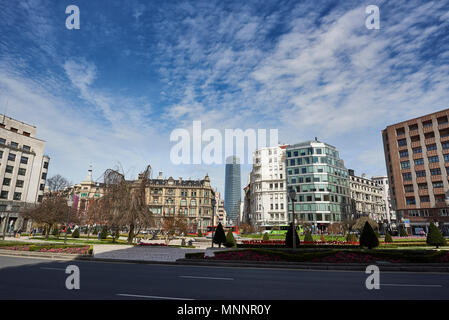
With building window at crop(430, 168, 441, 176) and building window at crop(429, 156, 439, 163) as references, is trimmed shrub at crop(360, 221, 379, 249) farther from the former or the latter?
building window at crop(429, 156, 439, 163)

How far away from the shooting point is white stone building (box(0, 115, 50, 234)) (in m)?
58.2

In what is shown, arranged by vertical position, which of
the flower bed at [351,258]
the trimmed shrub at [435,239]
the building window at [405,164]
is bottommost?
the flower bed at [351,258]

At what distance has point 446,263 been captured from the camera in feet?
44.7

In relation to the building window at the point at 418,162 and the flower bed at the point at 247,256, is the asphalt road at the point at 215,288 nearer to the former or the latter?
the flower bed at the point at 247,256

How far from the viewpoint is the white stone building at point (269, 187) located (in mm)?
86562

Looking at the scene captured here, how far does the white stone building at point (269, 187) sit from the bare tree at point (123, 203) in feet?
203

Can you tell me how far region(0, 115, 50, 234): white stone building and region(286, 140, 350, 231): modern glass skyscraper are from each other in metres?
69.7

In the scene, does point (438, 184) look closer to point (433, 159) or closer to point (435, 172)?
point (435, 172)

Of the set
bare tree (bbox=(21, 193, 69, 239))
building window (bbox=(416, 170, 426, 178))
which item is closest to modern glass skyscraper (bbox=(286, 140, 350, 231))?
building window (bbox=(416, 170, 426, 178))

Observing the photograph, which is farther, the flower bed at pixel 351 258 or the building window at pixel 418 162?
the building window at pixel 418 162

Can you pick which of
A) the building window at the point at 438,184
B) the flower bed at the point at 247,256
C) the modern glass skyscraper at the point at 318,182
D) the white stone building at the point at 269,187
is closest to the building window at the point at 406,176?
the building window at the point at 438,184

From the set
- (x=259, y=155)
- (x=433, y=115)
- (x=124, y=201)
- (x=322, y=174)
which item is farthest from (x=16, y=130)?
(x=433, y=115)

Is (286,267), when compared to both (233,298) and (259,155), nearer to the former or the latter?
(233,298)

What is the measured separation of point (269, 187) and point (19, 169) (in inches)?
2757
